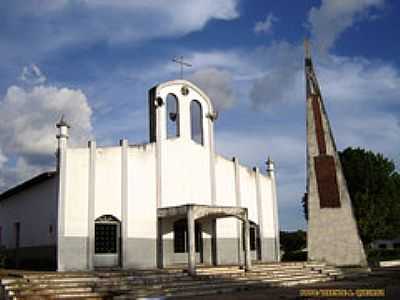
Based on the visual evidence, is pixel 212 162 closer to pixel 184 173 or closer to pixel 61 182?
pixel 184 173

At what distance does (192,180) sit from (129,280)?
315 inches

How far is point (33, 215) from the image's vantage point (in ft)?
73.6

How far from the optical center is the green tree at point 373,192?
38.5 m

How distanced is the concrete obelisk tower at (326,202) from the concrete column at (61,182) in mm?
13493

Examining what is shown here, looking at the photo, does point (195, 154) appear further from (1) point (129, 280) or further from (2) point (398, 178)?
(2) point (398, 178)

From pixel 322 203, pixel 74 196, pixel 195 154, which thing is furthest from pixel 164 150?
pixel 322 203

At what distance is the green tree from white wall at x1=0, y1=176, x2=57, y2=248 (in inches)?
1006

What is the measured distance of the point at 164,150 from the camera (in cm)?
2286

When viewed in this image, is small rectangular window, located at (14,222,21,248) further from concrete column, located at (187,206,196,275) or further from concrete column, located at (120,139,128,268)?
concrete column, located at (187,206,196,275)

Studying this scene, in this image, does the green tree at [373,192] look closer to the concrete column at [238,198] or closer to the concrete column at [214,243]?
the concrete column at [238,198]

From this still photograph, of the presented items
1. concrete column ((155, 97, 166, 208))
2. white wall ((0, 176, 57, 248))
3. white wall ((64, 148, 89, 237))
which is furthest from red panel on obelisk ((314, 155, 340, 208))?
white wall ((0, 176, 57, 248))

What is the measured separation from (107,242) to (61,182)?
3.28 metres

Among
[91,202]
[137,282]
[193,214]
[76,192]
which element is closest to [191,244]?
[193,214]

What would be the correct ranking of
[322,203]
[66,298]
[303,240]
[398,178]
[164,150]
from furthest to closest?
1. [303,240]
2. [398,178]
3. [322,203]
4. [164,150]
5. [66,298]
